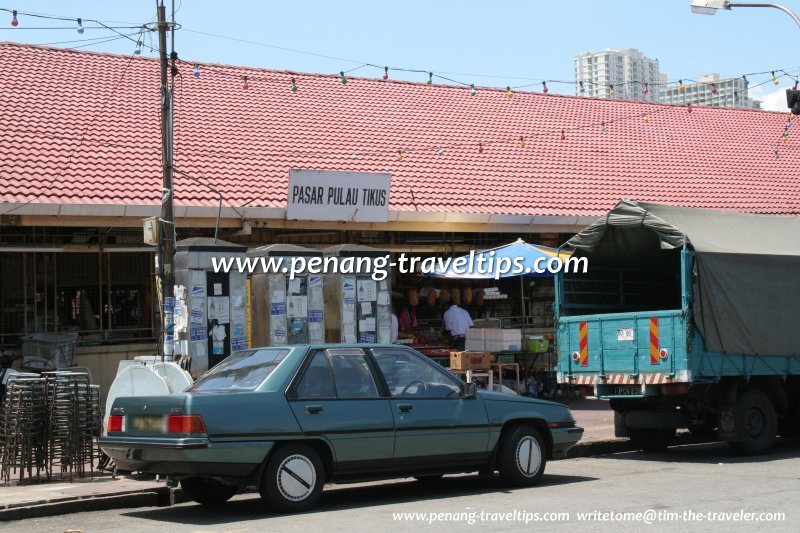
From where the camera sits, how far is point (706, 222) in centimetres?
1411

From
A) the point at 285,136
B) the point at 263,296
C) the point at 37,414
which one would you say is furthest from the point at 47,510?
the point at 285,136

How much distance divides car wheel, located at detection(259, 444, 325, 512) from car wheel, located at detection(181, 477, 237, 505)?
0.86m

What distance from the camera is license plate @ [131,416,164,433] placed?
370 inches

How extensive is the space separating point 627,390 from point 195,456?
21.1 feet

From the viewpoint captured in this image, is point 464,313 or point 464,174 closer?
point 464,313

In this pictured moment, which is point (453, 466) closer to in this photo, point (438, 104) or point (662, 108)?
point (438, 104)

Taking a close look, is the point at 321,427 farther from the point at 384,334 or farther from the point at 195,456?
the point at 384,334

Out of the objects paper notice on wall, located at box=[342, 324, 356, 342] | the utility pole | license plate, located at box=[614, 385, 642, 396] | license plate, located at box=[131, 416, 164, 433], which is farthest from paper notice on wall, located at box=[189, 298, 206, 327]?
license plate, located at box=[614, 385, 642, 396]

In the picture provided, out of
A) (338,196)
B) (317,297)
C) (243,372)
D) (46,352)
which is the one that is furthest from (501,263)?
(243,372)

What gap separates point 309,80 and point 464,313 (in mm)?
8142

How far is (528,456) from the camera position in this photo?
1101cm

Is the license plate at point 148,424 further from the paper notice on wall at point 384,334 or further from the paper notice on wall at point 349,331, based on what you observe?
the paper notice on wall at point 384,334

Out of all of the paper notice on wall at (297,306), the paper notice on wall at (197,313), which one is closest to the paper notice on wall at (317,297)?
the paper notice on wall at (297,306)

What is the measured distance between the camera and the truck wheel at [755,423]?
43.9 ft
